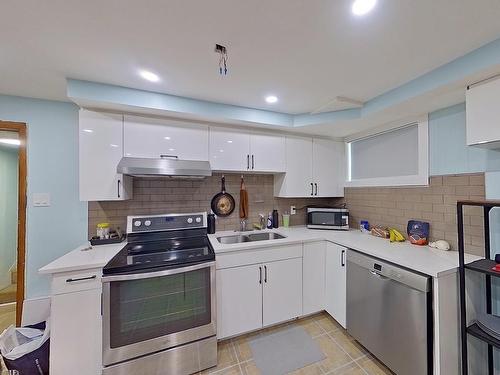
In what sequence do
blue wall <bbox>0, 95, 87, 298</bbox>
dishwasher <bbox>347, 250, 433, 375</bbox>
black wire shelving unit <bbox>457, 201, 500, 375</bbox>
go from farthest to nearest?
blue wall <bbox>0, 95, 87, 298</bbox>
dishwasher <bbox>347, 250, 433, 375</bbox>
black wire shelving unit <bbox>457, 201, 500, 375</bbox>

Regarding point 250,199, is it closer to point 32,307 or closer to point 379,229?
point 379,229

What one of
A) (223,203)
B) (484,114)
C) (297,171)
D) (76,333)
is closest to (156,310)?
(76,333)

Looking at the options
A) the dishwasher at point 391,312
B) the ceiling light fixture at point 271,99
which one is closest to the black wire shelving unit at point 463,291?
the dishwasher at point 391,312

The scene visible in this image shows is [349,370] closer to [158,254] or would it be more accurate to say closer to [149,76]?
[158,254]

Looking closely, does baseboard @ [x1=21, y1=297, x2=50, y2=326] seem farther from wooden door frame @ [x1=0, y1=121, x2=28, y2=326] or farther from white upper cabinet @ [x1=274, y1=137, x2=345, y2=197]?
white upper cabinet @ [x1=274, y1=137, x2=345, y2=197]

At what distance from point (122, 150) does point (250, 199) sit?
149 centimetres

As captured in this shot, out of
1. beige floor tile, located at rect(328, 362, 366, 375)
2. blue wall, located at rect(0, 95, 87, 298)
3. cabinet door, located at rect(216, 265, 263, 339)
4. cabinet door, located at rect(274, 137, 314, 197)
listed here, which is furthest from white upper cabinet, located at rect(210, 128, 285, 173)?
beige floor tile, located at rect(328, 362, 366, 375)

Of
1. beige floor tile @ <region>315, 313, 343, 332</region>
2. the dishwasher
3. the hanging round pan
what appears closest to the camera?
the dishwasher

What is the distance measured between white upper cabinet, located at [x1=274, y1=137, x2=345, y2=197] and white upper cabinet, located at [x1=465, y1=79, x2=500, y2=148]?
1.45 metres

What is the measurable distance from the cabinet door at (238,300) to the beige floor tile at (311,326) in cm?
51

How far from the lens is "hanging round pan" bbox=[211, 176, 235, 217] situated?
248cm

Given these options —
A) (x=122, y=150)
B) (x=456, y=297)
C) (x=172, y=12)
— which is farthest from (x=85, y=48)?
(x=456, y=297)

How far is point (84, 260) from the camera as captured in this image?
152cm

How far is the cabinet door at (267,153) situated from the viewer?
237cm
